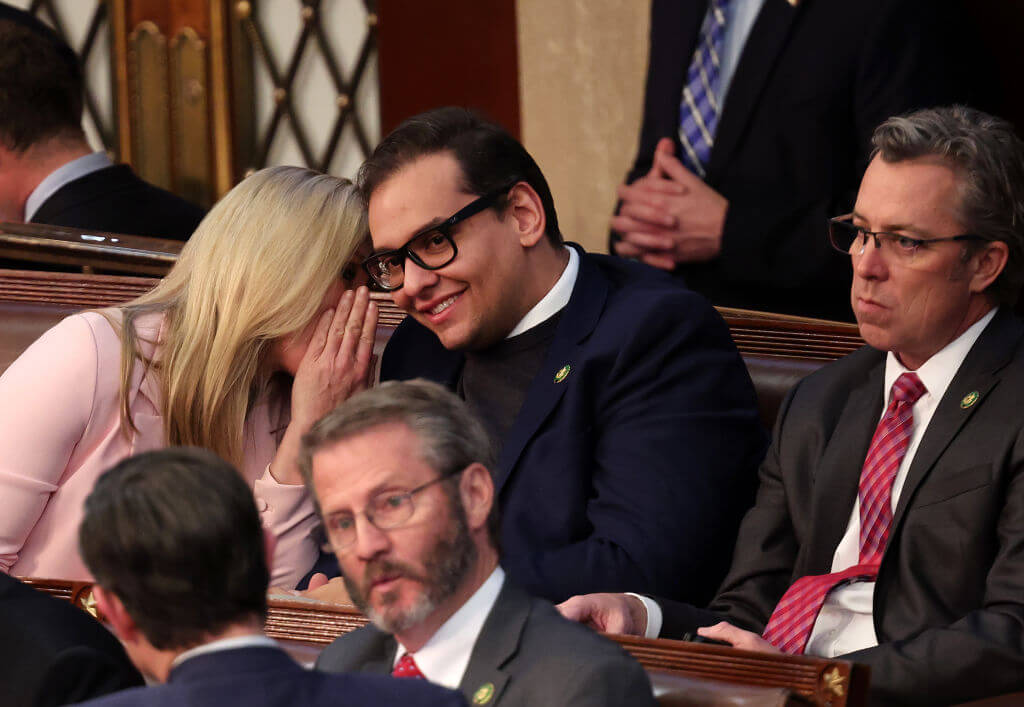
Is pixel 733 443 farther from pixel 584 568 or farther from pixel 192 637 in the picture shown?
pixel 192 637

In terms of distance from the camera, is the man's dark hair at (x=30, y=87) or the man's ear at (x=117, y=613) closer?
the man's ear at (x=117, y=613)

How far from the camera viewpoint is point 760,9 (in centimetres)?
349

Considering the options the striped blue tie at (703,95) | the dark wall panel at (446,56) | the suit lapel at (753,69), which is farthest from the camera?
the dark wall panel at (446,56)

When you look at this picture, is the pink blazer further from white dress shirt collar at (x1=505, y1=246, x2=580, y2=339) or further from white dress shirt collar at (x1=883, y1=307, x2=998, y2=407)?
white dress shirt collar at (x1=883, y1=307, x2=998, y2=407)

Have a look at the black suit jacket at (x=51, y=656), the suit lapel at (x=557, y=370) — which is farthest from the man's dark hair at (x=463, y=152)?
the black suit jacket at (x=51, y=656)

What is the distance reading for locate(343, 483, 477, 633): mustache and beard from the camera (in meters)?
1.79

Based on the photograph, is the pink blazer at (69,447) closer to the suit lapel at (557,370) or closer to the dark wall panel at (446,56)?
the suit lapel at (557,370)

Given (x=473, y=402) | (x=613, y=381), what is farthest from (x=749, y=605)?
(x=473, y=402)

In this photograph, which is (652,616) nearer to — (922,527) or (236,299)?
(922,527)

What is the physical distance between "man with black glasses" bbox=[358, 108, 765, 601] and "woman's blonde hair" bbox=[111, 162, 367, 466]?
0.15m

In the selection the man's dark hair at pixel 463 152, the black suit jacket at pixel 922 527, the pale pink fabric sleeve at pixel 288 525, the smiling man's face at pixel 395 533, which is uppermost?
the man's dark hair at pixel 463 152

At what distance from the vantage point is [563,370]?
269 centimetres

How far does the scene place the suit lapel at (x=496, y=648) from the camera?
1.77 meters

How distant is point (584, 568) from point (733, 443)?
0.35m
